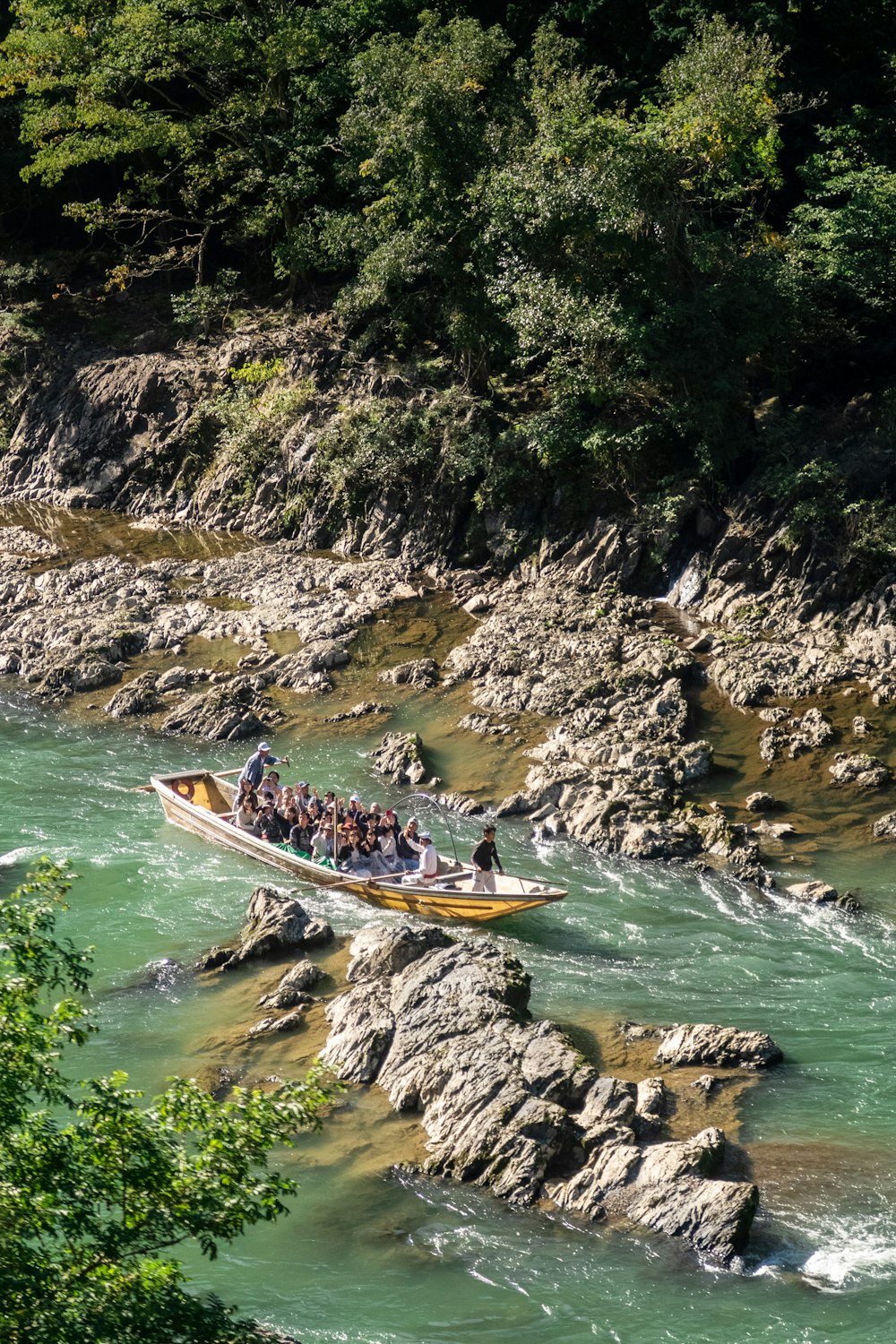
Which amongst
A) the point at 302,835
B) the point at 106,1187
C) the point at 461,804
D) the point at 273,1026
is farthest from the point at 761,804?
the point at 106,1187

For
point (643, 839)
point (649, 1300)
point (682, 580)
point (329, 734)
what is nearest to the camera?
point (649, 1300)

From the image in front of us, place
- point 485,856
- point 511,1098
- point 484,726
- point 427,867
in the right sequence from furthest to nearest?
point 484,726, point 427,867, point 485,856, point 511,1098

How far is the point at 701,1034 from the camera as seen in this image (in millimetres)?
15844

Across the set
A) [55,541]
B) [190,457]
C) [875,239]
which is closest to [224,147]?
[190,457]

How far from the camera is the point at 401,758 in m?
24.4

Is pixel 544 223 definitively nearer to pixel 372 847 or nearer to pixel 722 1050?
pixel 372 847

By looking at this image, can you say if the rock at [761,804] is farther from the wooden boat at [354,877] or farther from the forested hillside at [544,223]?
the forested hillside at [544,223]

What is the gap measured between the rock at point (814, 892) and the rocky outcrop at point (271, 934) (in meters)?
6.69

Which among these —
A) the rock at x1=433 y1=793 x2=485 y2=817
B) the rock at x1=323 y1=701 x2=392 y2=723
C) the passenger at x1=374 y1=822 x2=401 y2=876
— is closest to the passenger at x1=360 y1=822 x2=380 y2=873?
the passenger at x1=374 y1=822 x2=401 y2=876

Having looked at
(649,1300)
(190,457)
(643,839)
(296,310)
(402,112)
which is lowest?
(649,1300)

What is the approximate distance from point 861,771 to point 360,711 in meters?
9.40

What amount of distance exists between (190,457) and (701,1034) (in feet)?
82.2

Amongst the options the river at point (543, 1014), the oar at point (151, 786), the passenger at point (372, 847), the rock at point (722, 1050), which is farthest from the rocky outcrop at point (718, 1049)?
the oar at point (151, 786)

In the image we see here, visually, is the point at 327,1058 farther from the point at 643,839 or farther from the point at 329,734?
the point at 329,734
